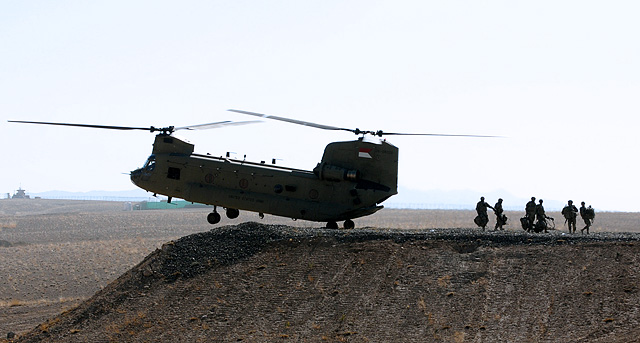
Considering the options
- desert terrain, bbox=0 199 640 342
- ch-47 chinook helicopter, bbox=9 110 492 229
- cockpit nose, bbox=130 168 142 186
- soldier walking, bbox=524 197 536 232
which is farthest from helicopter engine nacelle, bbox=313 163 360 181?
cockpit nose, bbox=130 168 142 186

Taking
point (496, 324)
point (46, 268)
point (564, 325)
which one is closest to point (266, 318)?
point (496, 324)

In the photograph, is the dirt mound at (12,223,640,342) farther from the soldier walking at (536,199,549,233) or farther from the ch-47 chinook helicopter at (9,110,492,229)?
the soldier walking at (536,199,549,233)

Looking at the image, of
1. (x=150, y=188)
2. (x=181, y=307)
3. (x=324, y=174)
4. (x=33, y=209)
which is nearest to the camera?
(x=181, y=307)

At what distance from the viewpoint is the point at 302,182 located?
27.6m

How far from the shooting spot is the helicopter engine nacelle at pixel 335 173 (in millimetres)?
27266

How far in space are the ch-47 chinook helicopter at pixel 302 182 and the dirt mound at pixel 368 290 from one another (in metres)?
3.15

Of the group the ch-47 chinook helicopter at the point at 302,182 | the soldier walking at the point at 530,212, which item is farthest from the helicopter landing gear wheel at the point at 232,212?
the soldier walking at the point at 530,212

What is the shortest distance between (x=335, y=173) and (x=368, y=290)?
7.81m

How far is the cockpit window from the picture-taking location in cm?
2919

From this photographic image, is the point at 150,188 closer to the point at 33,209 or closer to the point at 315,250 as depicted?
the point at 315,250

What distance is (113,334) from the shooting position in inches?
793

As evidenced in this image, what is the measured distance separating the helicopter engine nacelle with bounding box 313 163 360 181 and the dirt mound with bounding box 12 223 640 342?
3.41 metres

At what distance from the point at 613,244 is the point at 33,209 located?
151 metres

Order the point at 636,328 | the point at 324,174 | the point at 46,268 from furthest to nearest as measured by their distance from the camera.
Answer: the point at 46,268 → the point at 324,174 → the point at 636,328
